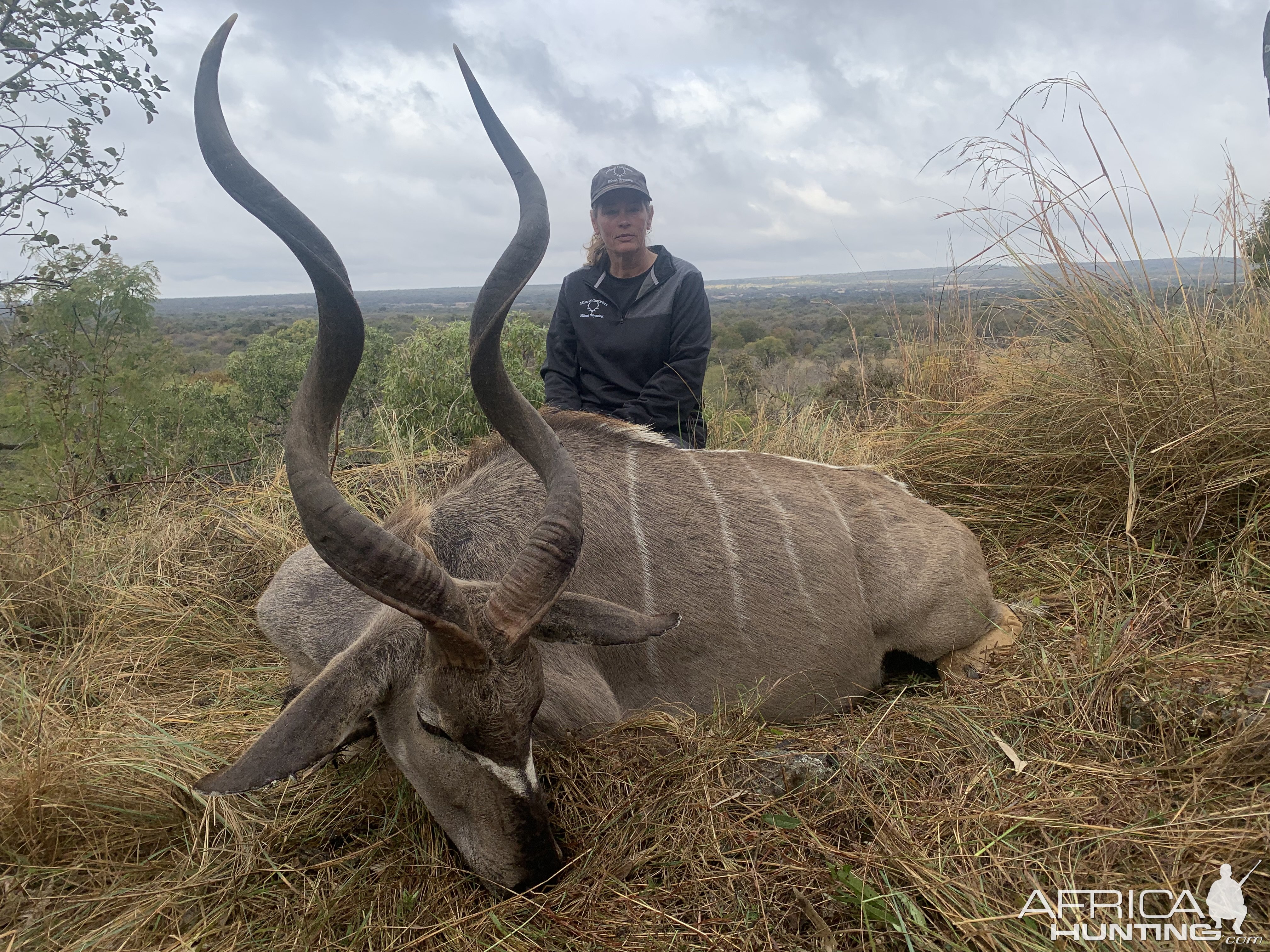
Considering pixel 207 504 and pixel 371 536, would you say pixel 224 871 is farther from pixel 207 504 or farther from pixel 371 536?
pixel 207 504

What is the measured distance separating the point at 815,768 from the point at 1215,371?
290cm

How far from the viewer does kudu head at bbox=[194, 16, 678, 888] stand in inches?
79.4

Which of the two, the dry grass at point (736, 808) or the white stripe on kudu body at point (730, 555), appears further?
the white stripe on kudu body at point (730, 555)

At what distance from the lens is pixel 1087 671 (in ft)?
8.92

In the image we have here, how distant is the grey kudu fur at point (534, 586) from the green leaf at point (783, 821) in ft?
2.15

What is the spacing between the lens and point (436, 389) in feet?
23.2

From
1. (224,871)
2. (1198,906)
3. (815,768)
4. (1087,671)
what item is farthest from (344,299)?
(1087,671)

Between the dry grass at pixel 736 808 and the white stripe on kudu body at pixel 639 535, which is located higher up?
the white stripe on kudu body at pixel 639 535

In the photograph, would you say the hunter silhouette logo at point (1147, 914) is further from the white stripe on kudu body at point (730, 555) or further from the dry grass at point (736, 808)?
the white stripe on kudu body at point (730, 555)

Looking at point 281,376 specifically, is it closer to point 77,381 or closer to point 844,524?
point 77,381

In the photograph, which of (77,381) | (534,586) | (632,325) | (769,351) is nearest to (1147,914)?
(534,586)

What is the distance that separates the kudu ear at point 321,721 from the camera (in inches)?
78.5

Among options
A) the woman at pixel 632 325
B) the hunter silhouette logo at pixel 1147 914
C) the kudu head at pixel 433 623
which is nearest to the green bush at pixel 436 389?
the woman at pixel 632 325

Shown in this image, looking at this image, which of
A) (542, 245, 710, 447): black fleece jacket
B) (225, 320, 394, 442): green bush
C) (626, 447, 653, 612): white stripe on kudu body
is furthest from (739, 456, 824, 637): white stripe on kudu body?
(225, 320, 394, 442): green bush
